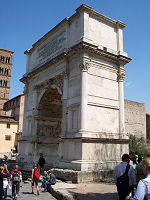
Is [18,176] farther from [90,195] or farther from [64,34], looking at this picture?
[64,34]

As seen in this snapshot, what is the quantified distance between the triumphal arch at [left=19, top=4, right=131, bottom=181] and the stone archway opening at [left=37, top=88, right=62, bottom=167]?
0.65 feet

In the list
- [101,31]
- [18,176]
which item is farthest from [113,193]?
[101,31]

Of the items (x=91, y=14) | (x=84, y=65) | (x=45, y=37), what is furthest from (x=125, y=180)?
(x=45, y=37)

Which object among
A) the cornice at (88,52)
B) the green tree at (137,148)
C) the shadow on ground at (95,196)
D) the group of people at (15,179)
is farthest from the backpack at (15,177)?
the green tree at (137,148)

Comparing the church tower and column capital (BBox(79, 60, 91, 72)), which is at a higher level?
the church tower

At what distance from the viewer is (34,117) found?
16703 mm

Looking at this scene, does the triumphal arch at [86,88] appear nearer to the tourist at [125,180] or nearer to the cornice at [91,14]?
the cornice at [91,14]

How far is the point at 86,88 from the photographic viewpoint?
1160 centimetres

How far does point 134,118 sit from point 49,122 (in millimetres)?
19339

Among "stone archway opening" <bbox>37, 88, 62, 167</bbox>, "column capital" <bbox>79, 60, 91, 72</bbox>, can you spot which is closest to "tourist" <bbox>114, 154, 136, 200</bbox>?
"column capital" <bbox>79, 60, 91, 72</bbox>

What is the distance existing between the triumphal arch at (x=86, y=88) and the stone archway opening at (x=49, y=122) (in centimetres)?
20

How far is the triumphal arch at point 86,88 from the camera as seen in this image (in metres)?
11.2

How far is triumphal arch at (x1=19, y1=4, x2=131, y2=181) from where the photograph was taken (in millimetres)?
11195

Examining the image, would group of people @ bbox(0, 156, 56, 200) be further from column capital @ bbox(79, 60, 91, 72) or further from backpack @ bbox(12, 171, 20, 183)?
column capital @ bbox(79, 60, 91, 72)
